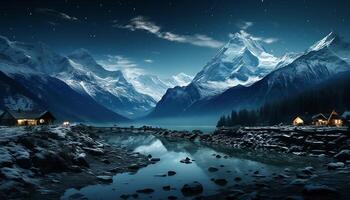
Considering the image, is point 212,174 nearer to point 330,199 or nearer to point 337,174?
point 337,174

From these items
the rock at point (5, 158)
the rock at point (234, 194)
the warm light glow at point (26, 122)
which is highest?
the warm light glow at point (26, 122)

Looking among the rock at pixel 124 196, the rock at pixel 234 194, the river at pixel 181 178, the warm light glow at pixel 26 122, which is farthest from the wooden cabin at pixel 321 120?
the rock at pixel 124 196

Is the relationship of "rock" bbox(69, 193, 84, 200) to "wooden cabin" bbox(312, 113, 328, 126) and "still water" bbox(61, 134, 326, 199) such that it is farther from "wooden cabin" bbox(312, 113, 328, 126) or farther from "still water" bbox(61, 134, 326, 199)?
"wooden cabin" bbox(312, 113, 328, 126)

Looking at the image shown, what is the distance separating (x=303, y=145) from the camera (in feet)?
204

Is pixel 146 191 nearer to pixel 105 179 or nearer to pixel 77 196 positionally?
pixel 77 196

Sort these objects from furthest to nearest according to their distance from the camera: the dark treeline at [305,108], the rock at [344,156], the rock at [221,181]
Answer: the dark treeline at [305,108] < the rock at [344,156] < the rock at [221,181]

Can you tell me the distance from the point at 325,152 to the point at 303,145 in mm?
7071

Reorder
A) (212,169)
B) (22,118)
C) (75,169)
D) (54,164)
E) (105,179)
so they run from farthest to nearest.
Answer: (22,118)
(212,169)
(75,169)
(54,164)
(105,179)

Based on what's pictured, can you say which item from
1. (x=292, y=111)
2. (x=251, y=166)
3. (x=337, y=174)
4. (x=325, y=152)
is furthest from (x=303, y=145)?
(x=292, y=111)

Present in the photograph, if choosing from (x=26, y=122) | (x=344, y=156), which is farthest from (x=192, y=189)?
(x=26, y=122)

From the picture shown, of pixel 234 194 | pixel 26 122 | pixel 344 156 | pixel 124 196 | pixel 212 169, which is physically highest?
pixel 26 122

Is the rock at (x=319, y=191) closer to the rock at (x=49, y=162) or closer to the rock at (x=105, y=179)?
the rock at (x=105, y=179)

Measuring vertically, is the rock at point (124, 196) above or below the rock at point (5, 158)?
below

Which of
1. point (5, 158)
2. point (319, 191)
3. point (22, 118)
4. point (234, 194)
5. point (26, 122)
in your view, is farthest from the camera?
point (26, 122)
